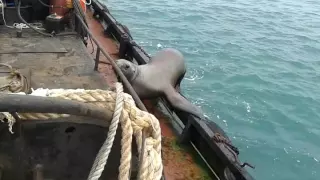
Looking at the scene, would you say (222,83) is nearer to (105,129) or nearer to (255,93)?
(255,93)

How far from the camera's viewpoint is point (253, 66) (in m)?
11.9

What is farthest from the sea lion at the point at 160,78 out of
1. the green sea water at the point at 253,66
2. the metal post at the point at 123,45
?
the green sea water at the point at 253,66

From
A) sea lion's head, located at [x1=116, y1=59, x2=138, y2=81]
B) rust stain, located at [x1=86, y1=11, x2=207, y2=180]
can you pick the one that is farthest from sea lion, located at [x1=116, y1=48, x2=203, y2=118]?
rust stain, located at [x1=86, y1=11, x2=207, y2=180]

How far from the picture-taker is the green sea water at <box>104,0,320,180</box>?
803 cm

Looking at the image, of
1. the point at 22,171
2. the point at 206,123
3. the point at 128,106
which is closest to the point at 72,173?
the point at 22,171

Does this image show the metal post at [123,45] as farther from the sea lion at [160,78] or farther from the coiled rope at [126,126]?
the coiled rope at [126,126]

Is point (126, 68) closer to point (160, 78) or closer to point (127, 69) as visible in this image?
point (127, 69)

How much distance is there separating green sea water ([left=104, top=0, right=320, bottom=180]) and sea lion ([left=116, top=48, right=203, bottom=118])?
7.40 feet

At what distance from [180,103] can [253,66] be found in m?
6.78

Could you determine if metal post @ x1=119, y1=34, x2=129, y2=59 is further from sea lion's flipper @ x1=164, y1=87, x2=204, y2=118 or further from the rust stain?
sea lion's flipper @ x1=164, y1=87, x2=204, y2=118

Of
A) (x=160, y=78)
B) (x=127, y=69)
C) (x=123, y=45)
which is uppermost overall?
(x=127, y=69)

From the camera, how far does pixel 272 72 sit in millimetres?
11648

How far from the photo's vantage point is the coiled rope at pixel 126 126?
6.48 feet

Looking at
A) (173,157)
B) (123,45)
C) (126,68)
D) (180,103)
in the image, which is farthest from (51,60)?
(123,45)
